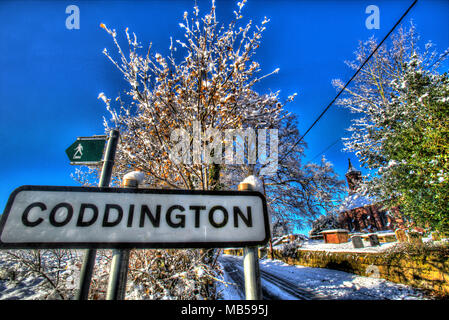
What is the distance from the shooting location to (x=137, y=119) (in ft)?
14.1

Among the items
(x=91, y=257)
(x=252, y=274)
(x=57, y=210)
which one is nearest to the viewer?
(x=252, y=274)

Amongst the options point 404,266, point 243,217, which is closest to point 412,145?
point 404,266

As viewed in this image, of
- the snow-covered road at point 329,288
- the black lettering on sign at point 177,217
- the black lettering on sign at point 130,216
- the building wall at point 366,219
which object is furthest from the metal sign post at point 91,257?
the building wall at point 366,219

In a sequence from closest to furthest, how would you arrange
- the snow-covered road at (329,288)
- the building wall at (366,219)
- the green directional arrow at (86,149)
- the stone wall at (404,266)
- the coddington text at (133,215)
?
the coddington text at (133,215) → the green directional arrow at (86,149) → the stone wall at (404,266) → the snow-covered road at (329,288) → the building wall at (366,219)

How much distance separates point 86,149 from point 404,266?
9.38m

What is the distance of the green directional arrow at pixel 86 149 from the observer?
1696 mm

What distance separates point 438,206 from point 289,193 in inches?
235

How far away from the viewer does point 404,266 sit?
6.23 meters

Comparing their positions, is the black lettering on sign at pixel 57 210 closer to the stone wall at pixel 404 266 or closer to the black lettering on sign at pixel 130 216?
the black lettering on sign at pixel 130 216

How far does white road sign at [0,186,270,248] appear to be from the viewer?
911 millimetres

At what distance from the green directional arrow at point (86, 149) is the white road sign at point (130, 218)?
77 cm

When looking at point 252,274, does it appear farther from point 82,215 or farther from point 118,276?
point 82,215
